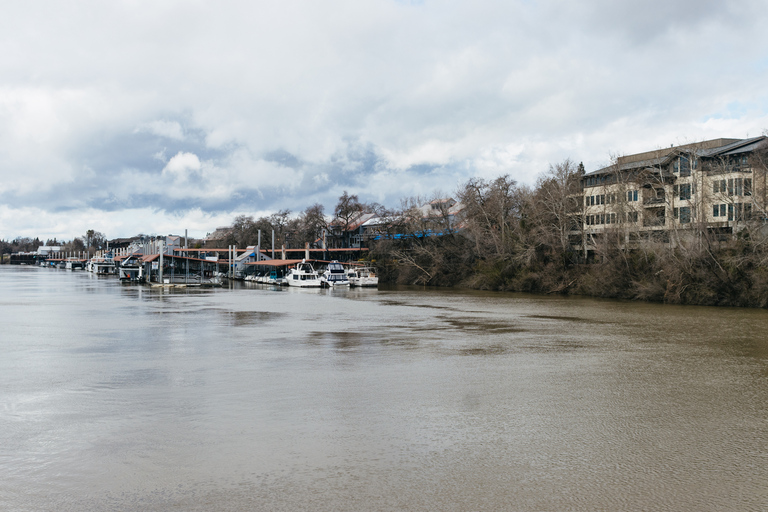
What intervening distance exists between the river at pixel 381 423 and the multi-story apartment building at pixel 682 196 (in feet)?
86.6

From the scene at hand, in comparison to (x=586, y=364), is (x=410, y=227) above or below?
above

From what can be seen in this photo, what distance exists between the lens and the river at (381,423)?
8586 millimetres

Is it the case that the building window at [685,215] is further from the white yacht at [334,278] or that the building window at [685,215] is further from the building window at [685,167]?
the white yacht at [334,278]

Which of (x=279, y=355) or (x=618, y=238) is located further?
(x=618, y=238)

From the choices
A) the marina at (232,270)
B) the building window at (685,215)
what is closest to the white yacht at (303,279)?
the marina at (232,270)

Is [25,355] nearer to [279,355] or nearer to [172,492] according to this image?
A: [279,355]

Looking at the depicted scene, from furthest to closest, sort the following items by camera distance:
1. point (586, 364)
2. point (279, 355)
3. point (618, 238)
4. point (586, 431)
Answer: point (618, 238)
point (279, 355)
point (586, 364)
point (586, 431)

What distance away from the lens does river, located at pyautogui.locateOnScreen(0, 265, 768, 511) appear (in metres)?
8.59

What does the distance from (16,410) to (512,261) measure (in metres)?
57.5

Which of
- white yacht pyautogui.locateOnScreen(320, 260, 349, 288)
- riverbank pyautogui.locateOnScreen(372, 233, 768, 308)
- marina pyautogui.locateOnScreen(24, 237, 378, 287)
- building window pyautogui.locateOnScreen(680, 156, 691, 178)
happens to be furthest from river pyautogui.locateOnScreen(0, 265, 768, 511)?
marina pyautogui.locateOnScreen(24, 237, 378, 287)

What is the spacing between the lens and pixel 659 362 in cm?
1997

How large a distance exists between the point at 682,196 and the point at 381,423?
51111mm

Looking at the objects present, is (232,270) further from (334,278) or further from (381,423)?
(381,423)

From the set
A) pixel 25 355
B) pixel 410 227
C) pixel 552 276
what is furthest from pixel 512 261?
pixel 25 355
